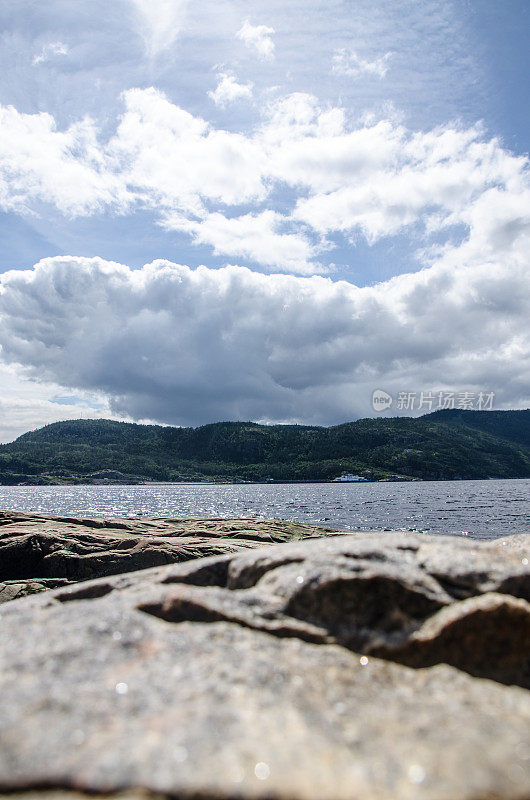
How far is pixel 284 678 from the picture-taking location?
13.0ft

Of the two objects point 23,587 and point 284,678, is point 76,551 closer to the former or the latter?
point 23,587

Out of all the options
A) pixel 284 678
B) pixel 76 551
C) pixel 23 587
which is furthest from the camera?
pixel 76 551

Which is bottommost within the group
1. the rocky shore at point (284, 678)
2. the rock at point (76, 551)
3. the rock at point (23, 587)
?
the rock at point (23, 587)

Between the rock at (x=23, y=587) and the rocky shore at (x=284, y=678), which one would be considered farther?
the rock at (x=23, y=587)

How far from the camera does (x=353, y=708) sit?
370cm

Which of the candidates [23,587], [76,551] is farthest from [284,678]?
[76,551]

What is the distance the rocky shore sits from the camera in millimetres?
2945

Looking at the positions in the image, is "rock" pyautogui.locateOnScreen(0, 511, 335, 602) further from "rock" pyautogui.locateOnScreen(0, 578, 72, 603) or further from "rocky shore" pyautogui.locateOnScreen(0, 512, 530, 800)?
"rocky shore" pyautogui.locateOnScreen(0, 512, 530, 800)

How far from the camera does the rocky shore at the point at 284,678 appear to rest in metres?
2.95

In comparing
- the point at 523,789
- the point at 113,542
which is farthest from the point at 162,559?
the point at 523,789

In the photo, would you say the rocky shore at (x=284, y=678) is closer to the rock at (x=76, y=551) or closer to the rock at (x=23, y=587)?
the rock at (x=23, y=587)

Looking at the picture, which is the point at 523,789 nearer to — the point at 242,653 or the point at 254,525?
the point at 242,653

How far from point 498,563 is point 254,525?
20445mm

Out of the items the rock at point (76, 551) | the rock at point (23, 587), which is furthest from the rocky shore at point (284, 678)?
the rock at point (76, 551)
